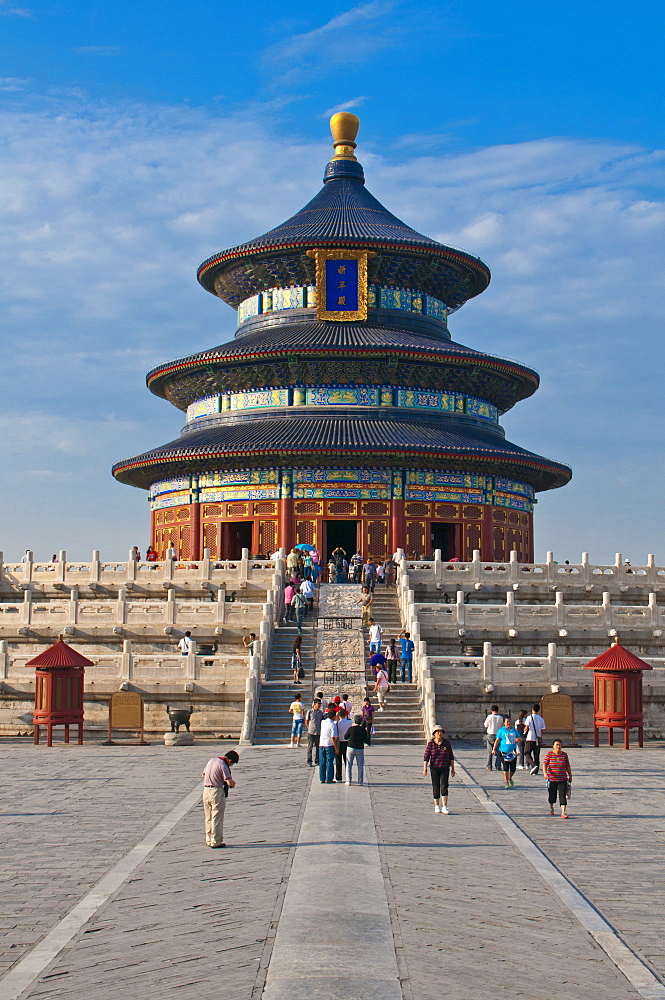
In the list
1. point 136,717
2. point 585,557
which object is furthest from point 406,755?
point 585,557

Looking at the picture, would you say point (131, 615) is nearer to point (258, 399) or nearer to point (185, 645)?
point (185, 645)

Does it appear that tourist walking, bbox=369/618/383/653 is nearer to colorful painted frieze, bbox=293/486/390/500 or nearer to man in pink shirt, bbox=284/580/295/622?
man in pink shirt, bbox=284/580/295/622

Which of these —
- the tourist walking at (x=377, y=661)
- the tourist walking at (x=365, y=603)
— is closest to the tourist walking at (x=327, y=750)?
the tourist walking at (x=377, y=661)

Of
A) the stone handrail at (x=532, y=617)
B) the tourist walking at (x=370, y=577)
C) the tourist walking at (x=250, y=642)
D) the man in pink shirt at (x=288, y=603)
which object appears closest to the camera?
the tourist walking at (x=250, y=642)

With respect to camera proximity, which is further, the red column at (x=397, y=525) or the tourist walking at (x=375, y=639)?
the red column at (x=397, y=525)

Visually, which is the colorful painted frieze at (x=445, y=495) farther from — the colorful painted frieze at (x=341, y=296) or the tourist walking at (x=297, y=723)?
the tourist walking at (x=297, y=723)

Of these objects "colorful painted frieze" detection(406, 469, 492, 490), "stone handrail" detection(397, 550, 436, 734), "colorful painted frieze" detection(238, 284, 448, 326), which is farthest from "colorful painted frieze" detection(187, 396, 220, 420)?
"stone handrail" detection(397, 550, 436, 734)

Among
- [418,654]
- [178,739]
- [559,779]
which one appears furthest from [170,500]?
[559,779]

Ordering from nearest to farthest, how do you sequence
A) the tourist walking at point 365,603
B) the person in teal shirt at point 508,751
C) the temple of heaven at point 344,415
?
the person in teal shirt at point 508,751
the tourist walking at point 365,603
the temple of heaven at point 344,415

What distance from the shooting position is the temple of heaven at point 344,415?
51375mm

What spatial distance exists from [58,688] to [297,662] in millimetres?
6034

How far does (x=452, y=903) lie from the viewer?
13086 mm

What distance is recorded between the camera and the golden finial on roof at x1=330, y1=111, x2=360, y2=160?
6388cm

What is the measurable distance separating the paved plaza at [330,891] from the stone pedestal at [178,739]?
5.79 m
